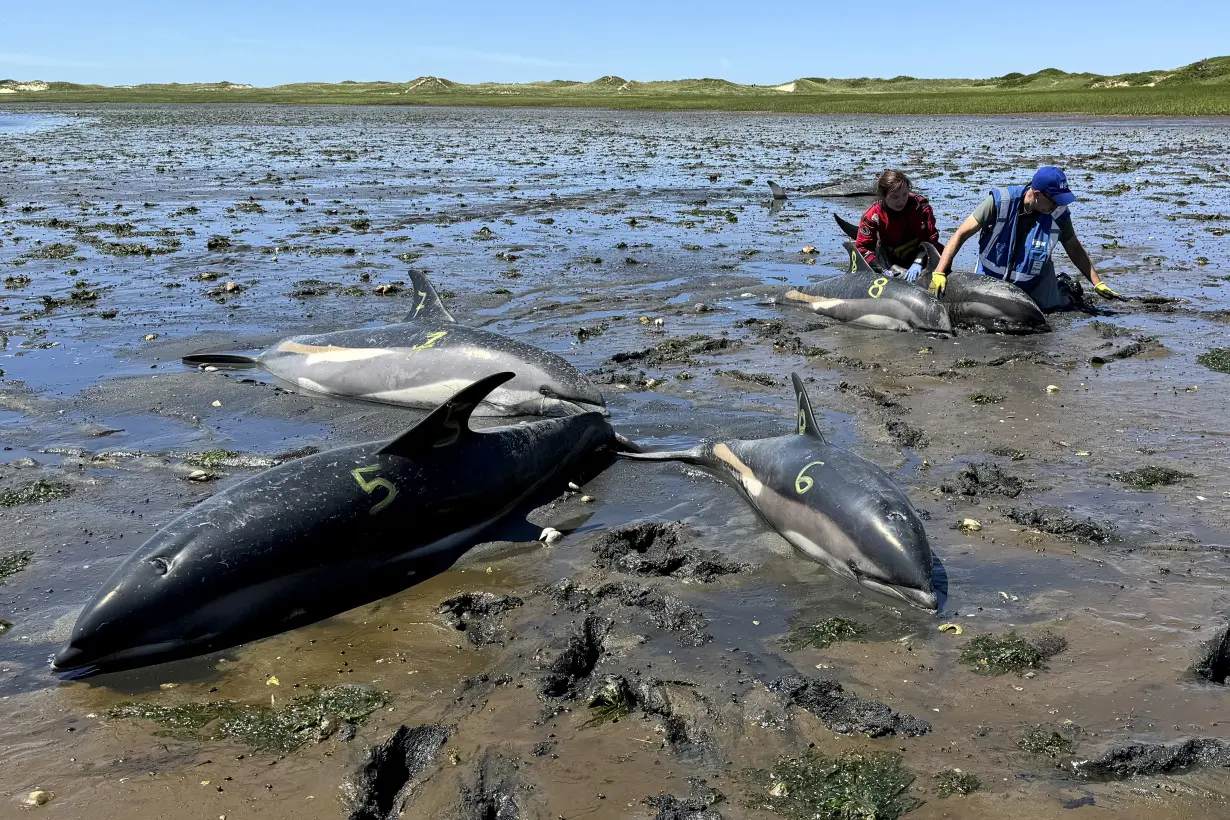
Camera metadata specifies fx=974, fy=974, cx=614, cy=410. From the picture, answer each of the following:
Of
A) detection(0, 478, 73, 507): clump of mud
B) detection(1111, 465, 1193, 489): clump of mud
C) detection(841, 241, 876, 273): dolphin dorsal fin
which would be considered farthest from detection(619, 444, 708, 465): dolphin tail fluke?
detection(841, 241, 876, 273): dolphin dorsal fin

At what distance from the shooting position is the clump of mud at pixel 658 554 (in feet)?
18.1

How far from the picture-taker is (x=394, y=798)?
3.75 meters

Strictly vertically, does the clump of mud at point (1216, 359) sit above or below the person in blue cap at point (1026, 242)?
below

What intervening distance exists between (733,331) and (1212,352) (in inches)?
187

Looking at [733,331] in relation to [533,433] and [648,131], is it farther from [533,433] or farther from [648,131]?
[648,131]

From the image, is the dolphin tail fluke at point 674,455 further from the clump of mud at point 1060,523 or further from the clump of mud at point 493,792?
the clump of mud at point 493,792

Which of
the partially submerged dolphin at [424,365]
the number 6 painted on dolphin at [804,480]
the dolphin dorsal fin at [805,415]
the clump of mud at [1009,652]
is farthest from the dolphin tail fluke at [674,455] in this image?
the clump of mud at [1009,652]

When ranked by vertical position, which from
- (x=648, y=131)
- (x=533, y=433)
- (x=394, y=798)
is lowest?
(x=394, y=798)

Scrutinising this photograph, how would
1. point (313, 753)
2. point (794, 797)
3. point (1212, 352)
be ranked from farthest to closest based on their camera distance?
point (1212, 352) < point (313, 753) < point (794, 797)

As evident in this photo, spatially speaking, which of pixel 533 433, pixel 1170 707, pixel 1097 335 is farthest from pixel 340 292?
pixel 1170 707

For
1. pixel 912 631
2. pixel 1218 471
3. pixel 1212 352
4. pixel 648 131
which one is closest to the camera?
pixel 912 631

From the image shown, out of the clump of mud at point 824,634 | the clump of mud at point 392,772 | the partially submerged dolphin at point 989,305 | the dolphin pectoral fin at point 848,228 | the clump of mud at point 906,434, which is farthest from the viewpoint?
the dolphin pectoral fin at point 848,228

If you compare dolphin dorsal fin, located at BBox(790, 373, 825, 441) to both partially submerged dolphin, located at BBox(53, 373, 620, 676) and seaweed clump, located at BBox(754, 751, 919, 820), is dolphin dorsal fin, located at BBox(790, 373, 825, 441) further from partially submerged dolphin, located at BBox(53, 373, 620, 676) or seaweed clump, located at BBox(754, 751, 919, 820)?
seaweed clump, located at BBox(754, 751, 919, 820)

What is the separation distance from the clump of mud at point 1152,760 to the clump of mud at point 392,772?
2559 mm
